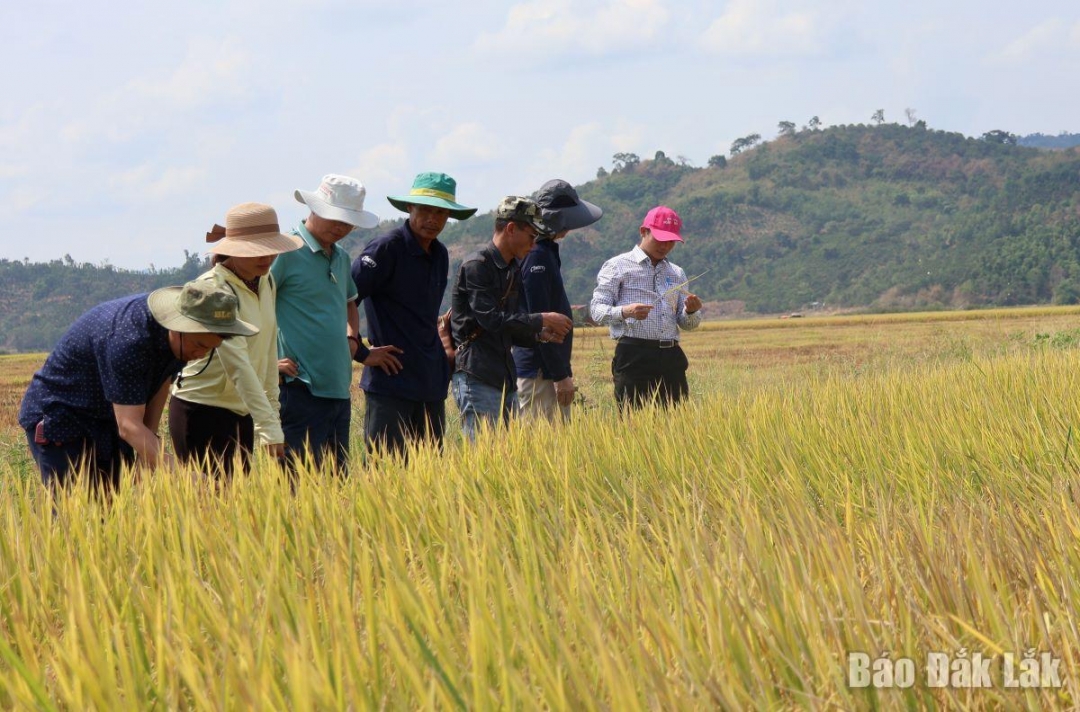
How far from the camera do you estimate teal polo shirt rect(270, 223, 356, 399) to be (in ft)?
12.1

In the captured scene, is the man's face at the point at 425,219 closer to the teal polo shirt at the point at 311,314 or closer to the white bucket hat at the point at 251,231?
the teal polo shirt at the point at 311,314

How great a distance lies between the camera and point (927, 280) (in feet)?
284

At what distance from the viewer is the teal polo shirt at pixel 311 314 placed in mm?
3697

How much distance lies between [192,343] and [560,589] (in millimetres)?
1490

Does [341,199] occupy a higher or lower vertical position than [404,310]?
higher

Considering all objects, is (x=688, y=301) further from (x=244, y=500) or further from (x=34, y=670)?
(x=34, y=670)

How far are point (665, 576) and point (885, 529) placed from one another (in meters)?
0.39

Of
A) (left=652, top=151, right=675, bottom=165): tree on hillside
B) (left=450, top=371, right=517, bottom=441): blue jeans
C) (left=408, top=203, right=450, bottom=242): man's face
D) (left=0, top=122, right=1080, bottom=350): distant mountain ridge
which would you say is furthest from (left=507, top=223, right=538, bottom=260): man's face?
(left=652, top=151, right=675, bottom=165): tree on hillside

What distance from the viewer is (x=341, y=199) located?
376cm

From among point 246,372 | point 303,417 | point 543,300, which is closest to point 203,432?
point 246,372

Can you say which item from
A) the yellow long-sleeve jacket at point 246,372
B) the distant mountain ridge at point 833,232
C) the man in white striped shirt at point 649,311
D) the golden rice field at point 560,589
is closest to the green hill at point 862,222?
the distant mountain ridge at point 833,232

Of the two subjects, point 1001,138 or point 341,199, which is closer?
point 341,199

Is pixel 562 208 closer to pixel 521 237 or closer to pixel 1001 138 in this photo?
pixel 521 237

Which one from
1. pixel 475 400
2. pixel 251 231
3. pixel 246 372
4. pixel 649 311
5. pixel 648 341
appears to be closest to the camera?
pixel 246 372
